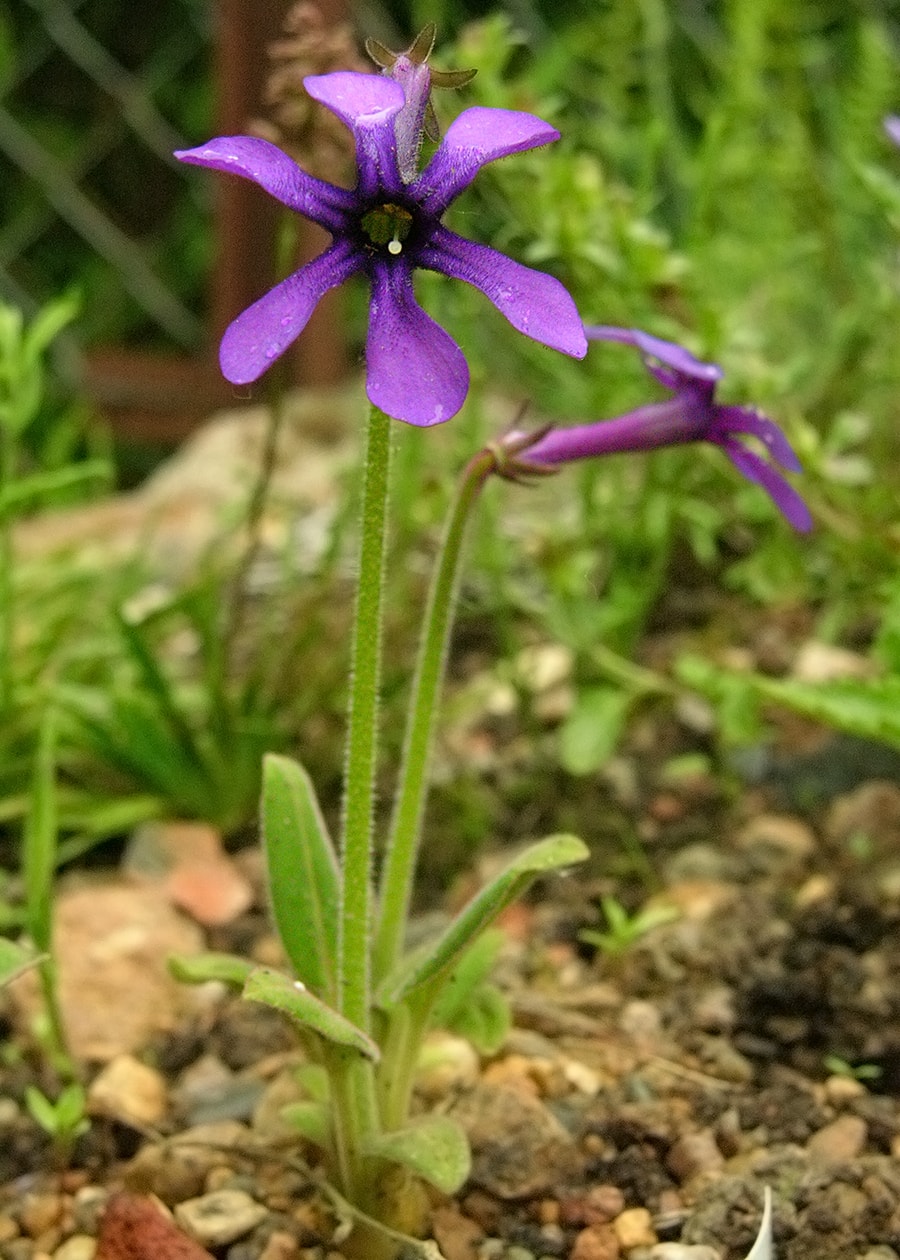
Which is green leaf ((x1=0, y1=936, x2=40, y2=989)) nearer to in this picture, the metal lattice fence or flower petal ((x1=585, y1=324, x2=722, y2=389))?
flower petal ((x1=585, y1=324, x2=722, y2=389))

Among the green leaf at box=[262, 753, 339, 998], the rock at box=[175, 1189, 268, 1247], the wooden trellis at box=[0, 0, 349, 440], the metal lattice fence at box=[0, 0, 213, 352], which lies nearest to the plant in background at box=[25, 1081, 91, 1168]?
the rock at box=[175, 1189, 268, 1247]

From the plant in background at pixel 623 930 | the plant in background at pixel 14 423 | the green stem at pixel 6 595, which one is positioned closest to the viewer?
the plant in background at pixel 623 930

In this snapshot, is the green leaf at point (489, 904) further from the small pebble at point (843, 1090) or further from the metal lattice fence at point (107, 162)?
the metal lattice fence at point (107, 162)

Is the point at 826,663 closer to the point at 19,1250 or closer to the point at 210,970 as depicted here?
the point at 210,970

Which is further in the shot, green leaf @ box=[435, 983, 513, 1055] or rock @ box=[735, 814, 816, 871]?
rock @ box=[735, 814, 816, 871]

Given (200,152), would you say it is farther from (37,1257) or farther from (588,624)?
(588,624)

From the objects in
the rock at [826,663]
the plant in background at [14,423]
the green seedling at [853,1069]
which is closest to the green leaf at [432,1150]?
the green seedling at [853,1069]
